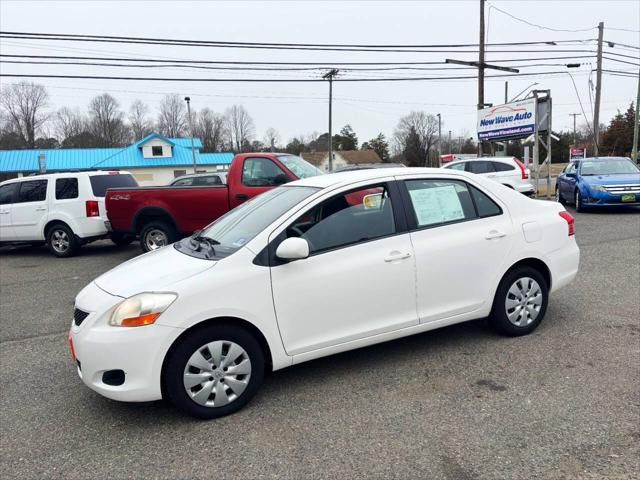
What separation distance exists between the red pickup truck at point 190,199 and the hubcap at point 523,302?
505cm

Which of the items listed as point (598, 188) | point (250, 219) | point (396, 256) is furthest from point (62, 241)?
point (598, 188)

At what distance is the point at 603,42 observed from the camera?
2700cm

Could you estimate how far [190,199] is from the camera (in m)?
8.91

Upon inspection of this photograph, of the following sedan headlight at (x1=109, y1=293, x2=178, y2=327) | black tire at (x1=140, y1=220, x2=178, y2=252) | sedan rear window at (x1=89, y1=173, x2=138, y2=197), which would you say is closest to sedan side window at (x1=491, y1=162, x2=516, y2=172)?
black tire at (x1=140, y1=220, x2=178, y2=252)

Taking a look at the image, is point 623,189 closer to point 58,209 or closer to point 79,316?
point 79,316

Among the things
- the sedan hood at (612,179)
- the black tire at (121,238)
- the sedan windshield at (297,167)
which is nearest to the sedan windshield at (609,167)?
the sedan hood at (612,179)

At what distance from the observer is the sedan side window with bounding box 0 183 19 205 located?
1070 cm

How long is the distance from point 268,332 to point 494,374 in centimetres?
179

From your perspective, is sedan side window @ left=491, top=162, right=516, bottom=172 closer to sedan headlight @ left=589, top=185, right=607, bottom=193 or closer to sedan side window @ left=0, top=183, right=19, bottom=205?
sedan headlight @ left=589, top=185, right=607, bottom=193

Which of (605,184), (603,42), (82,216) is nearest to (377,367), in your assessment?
(82,216)

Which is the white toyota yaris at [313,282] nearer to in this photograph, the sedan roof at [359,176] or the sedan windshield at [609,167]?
the sedan roof at [359,176]

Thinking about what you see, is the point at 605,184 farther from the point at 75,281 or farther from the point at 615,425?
the point at 75,281

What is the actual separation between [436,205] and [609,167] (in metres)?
11.8

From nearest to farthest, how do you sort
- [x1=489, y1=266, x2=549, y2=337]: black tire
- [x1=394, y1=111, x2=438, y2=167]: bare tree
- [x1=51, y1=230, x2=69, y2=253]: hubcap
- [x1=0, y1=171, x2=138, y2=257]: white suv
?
[x1=489, y1=266, x2=549, y2=337]: black tire < [x1=0, y1=171, x2=138, y2=257]: white suv < [x1=51, y1=230, x2=69, y2=253]: hubcap < [x1=394, y1=111, x2=438, y2=167]: bare tree
